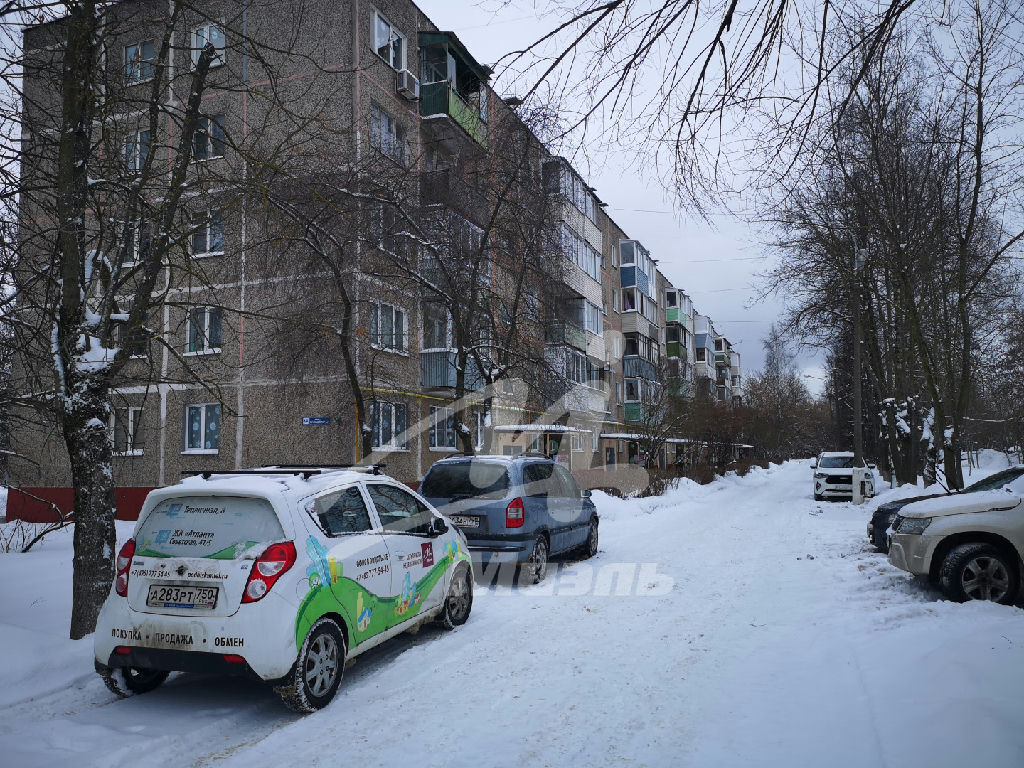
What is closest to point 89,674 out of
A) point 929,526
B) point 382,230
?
point 929,526

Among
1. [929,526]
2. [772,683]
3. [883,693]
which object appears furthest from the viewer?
[929,526]

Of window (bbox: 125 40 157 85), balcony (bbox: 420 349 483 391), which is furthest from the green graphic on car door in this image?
balcony (bbox: 420 349 483 391)

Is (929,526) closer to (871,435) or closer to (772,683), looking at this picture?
(772,683)

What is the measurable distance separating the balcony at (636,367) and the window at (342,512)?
38.3 metres

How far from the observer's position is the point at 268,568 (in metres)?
4.77

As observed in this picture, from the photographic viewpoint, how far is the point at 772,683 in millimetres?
5340

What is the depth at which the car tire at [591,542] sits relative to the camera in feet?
39.8

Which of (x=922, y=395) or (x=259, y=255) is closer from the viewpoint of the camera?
(x=259, y=255)

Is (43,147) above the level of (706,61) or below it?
above

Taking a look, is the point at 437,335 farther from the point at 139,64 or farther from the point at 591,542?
the point at 139,64

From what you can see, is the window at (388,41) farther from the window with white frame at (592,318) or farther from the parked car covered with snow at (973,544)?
the parked car covered with snow at (973,544)

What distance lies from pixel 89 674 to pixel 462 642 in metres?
3.05

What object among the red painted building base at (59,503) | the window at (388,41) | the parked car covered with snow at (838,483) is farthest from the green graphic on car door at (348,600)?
the parked car covered with snow at (838,483)

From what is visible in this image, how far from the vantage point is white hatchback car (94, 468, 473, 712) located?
A: 15.4ft
